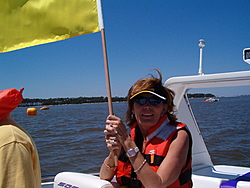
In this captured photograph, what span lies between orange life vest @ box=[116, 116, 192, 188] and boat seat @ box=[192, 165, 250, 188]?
3.80ft

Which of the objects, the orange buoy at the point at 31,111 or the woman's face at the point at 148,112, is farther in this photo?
the orange buoy at the point at 31,111

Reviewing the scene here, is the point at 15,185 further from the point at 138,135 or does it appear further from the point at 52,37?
the point at 138,135

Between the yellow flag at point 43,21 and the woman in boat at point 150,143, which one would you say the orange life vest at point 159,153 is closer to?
the woman in boat at point 150,143

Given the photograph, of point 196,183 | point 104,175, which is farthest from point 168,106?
point 196,183

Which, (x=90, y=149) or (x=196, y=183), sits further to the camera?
(x=90, y=149)

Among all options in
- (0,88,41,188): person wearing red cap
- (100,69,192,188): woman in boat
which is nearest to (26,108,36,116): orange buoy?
(100,69,192,188): woman in boat

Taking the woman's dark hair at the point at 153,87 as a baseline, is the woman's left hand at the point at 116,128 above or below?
below

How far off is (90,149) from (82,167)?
9.36ft

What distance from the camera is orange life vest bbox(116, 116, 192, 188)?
1900 mm

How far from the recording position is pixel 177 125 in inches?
78.6

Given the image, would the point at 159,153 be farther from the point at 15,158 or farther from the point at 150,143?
the point at 15,158

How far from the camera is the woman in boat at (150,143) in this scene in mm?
1715

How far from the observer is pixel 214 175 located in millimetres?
3506

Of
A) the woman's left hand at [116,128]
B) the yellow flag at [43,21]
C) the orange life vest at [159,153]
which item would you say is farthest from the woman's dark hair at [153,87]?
the yellow flag at [43,21]
